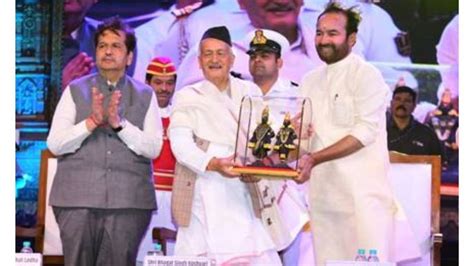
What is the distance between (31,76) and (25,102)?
0.10 metres

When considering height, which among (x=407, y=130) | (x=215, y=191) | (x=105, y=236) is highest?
(x=407, y=130)

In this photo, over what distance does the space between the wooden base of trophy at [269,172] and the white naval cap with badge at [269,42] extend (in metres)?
0.43

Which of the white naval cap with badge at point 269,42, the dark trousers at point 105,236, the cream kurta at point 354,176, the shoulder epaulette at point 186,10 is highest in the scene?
the shoulder epaulette at point 186,10

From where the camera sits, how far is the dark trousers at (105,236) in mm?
2996

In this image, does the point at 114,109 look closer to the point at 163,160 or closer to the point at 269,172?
the point at 163,160

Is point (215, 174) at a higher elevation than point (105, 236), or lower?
higher

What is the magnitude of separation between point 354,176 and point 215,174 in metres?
0.49

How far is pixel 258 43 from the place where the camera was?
3.02 m

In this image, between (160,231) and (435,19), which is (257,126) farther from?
(435,19)

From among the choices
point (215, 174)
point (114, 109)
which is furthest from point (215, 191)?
point (114, 109)

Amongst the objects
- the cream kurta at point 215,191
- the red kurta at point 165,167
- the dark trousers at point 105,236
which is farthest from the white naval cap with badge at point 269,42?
the dark trousers at point 105,236

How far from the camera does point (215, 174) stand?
2971 mm

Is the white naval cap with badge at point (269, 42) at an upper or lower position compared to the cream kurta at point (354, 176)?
upper

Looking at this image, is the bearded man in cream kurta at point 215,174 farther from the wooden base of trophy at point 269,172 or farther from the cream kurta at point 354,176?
the cream kurta at point 354,176
